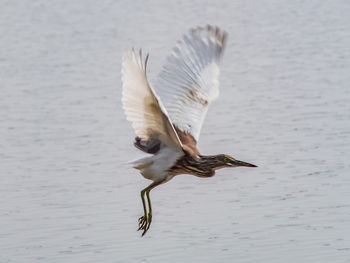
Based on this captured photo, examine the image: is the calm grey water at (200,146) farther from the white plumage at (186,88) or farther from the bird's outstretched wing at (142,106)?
the bird's outstretched wing at (142,106)

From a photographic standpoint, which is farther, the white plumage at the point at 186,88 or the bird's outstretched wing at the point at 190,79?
the bird's outstretched wing at the point at 190,79

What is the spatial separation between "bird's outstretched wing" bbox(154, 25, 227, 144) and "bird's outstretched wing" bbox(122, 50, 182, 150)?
93cm

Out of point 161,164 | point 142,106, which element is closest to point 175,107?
point 161,164

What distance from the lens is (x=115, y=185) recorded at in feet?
29.4

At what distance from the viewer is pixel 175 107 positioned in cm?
736

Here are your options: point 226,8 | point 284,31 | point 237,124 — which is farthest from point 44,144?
point 226,8

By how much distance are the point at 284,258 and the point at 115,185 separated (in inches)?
89.6

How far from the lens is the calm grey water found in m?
7.64

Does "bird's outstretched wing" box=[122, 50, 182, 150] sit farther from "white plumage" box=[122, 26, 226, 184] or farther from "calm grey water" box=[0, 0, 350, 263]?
"calm grey water" box=[0, 0, 350, 263]

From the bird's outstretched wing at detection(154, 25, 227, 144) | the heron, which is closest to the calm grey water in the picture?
the heron

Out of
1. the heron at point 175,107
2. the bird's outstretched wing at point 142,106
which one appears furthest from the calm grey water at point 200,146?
Answer: the bird's outstretched wing at point 142,106

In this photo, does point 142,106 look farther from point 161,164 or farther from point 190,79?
point 190,79

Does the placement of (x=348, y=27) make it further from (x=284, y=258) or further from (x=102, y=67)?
(x=284, y=258)

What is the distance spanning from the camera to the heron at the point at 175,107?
566 cm
